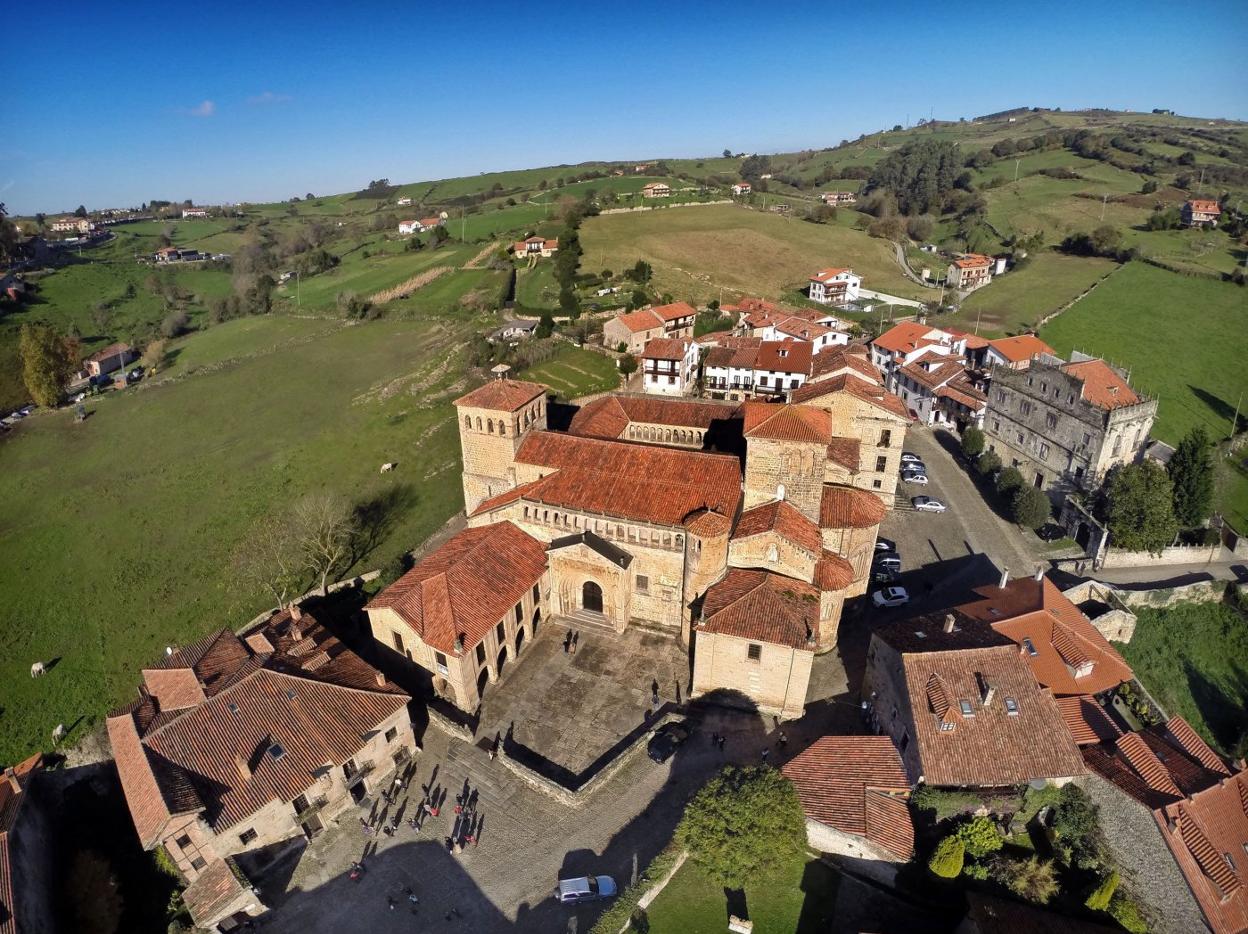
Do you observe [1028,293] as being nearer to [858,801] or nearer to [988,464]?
[988,464]

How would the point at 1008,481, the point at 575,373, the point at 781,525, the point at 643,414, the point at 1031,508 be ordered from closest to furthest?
the point at 781,525 → the point at 1031,508 → the point at 1008,481 → the point at 643,414 → the point at 575,373

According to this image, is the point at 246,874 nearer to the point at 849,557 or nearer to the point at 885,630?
the point at 885,630

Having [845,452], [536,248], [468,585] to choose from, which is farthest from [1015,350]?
[536,248]

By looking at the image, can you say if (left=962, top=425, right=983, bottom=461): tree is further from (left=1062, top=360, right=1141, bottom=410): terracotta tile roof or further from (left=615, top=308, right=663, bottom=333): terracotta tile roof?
(left=615, top=308, right=663, bottom=333): terracotta tile roof

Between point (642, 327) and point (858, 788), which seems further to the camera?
point (642, 327)

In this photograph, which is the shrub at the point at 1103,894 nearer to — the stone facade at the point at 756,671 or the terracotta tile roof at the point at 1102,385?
the stone facade at the point at 756,671

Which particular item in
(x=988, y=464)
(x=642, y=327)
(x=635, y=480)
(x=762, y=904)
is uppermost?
(x=642, y=327)

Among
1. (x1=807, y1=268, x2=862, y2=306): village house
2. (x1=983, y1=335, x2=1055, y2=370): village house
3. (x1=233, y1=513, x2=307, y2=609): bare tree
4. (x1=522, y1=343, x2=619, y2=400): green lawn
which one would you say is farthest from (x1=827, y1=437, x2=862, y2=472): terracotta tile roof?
(x1=807, y1=268, x2=862, y2=306): village house
